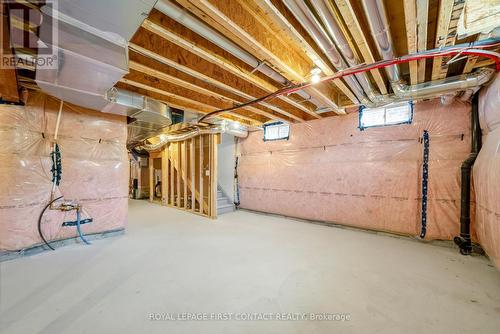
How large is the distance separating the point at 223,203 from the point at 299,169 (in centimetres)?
233

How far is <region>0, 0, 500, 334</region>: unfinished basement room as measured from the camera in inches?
56.9

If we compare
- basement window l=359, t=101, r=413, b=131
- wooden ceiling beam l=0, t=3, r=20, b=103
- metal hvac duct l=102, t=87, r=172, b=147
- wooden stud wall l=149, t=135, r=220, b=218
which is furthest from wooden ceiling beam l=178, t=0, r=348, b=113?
wooden stud wall l=149, t=135, r=220, b=218

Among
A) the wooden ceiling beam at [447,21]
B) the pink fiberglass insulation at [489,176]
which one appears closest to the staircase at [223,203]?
the pink fiberglass insulation at [489,176]

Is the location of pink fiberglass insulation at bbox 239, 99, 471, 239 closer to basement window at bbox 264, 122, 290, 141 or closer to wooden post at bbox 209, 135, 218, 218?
basement window at bbox 264, 122, 290, 141

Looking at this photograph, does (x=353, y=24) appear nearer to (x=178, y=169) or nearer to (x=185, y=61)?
(x=185, y=61)

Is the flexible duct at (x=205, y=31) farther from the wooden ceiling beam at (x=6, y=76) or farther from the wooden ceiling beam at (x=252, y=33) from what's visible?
the wooden ceiling beam at (x=6, y=76)

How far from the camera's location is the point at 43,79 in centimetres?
185

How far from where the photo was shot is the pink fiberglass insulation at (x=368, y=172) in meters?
2.99

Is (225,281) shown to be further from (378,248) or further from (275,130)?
(275,130)

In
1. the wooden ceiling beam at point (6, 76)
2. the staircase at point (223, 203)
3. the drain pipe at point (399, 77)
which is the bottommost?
the staircase at point (223, 203)

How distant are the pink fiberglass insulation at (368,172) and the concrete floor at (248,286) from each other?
57 cm

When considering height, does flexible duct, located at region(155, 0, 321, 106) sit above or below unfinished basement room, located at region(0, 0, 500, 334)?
above

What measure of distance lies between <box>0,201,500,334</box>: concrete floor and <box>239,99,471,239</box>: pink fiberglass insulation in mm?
573

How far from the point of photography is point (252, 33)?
68.2 inches
